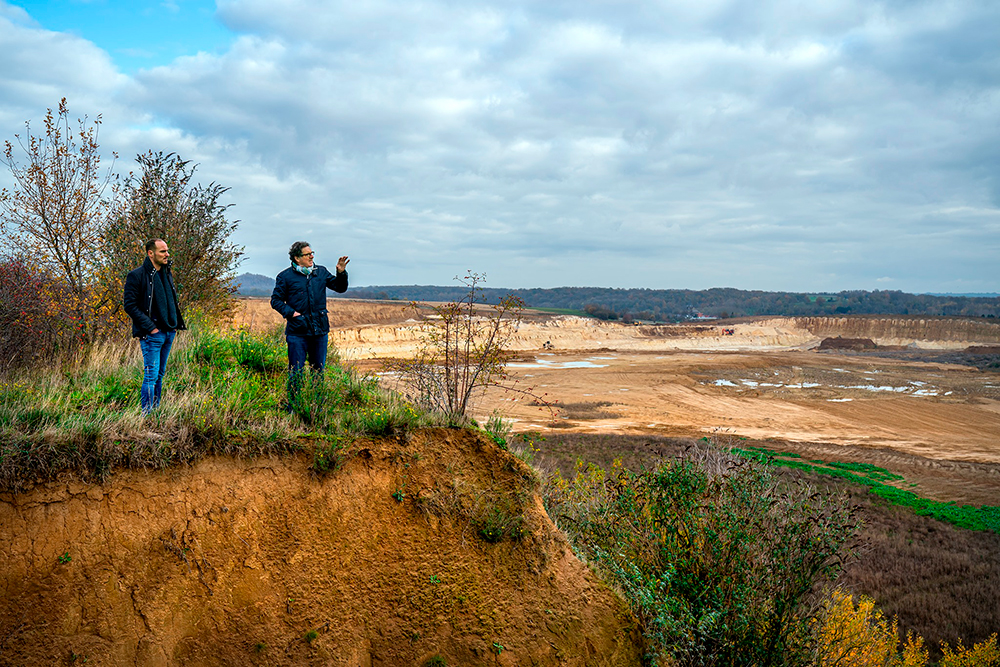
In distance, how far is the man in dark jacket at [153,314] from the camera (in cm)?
506

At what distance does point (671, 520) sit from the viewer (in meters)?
7.52

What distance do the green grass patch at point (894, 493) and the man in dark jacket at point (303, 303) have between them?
11643mm

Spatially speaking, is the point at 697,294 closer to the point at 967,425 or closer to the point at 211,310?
the point at 967,425

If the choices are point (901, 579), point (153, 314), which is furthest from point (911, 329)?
point (153, 314)

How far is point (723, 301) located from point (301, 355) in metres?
172

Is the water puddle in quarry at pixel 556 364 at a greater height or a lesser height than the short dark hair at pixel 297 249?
lesser

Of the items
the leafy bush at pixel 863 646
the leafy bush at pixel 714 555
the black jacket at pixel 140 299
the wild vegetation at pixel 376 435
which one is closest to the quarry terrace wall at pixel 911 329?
the leafy bush at pixel 863 646

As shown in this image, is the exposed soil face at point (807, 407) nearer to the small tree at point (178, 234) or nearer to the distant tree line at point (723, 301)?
the small tree at point (178, 234)

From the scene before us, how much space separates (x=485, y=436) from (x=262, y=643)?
8.68 ft

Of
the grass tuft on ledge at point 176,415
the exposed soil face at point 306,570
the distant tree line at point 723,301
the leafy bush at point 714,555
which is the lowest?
the leafy bush at point 714,555

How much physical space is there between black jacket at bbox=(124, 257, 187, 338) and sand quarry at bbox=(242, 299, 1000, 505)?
2389 mm

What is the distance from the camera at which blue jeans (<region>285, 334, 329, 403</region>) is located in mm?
5688

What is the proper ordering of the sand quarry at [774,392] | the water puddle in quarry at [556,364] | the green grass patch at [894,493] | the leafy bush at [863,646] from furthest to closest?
the water puddle in quarry at [556,364] < the sand quarry at [774,392] < the green grass patch at [894,493] < the leafy bush at [863,646]

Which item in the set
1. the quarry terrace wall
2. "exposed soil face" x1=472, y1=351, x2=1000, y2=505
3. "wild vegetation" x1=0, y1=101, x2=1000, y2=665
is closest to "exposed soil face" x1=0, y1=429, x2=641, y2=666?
"wild vegetation" x1=0, y1=101, x2=1000, y2=665
